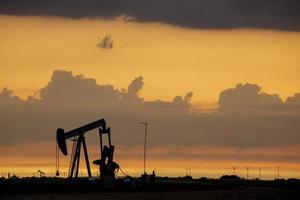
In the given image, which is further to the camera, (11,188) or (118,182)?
(118,182)

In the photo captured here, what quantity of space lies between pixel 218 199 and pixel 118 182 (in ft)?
112

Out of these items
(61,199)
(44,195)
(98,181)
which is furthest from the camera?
(98,181)

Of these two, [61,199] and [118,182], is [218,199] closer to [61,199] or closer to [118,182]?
[61,199]

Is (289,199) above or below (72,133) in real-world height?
below

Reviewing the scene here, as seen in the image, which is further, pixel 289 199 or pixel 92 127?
pixel 92 127

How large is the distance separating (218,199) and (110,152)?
104ft

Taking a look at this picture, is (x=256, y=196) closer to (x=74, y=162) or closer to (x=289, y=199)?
(x=289, y=199)

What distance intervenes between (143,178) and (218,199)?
1086 inches

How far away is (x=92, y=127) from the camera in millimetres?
116000

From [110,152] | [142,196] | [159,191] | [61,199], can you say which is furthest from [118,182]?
[61,199]

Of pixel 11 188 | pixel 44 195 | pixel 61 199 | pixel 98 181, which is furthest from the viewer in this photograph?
pixel 98 181

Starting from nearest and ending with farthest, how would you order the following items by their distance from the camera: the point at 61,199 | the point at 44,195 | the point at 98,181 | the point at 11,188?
the point at 61,199 → the point at 44,195 → the point at 11,188 → the point at 98,181

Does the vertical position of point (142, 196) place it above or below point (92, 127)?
below

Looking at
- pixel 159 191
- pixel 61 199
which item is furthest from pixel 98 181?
pixel 61 199
